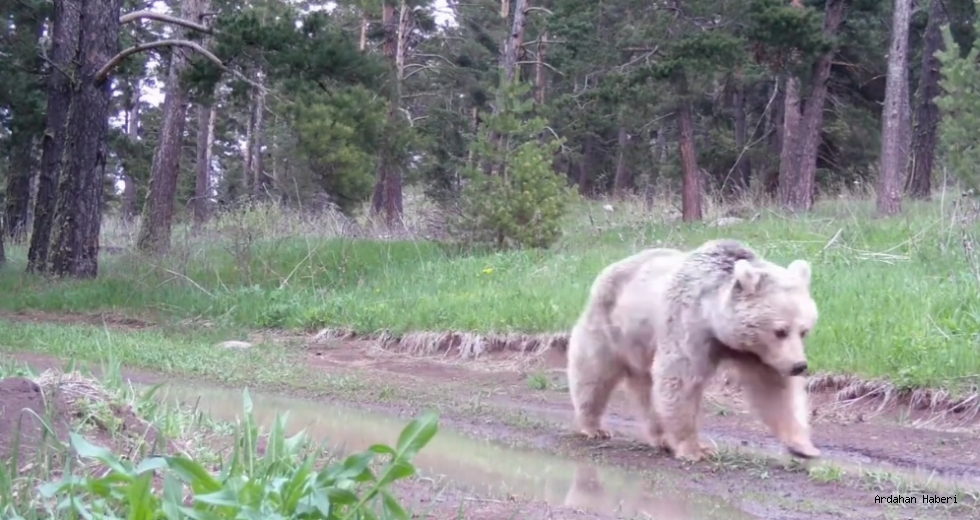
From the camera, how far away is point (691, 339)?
Result: 6.96 metres

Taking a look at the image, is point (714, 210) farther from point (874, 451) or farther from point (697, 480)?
point (697, 480)

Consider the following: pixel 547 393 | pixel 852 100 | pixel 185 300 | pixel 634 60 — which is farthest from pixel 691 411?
pixel 852 100

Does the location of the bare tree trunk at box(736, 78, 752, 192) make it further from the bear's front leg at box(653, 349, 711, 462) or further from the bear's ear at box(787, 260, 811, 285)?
A: the bear's front leg at box(653, 349, 711, 462)

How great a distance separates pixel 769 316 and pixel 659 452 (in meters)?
1.42

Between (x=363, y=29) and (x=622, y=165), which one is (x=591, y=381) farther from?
(x=622, y=165)

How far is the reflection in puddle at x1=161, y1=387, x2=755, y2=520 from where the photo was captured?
5.83 m

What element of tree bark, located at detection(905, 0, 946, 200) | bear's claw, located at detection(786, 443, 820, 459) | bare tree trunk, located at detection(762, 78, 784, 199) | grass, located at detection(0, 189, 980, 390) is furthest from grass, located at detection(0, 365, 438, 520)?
bare tree trunk, located at detection(762, 78, 784, 199)

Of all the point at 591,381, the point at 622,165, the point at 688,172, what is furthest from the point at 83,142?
the point at 622,165

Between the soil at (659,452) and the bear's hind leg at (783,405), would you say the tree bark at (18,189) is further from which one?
the bear's hind leg at (783,405)

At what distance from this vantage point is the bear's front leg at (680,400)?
22.7 feet

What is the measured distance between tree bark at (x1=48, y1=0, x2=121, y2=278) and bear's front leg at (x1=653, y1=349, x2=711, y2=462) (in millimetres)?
14582

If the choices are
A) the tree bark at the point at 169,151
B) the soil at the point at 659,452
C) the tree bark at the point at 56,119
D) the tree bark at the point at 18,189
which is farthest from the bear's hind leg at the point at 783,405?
the tree bark at the point at 18,189

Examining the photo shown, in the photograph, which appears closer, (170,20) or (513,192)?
(513,192)

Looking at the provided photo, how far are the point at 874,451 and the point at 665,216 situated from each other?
1632 centimetres
